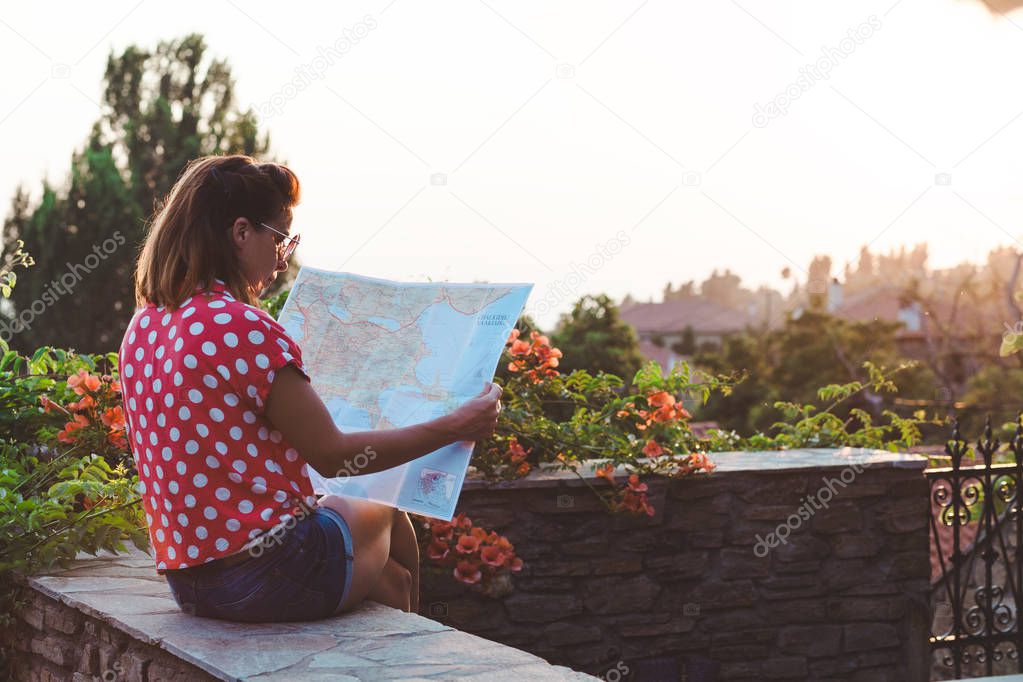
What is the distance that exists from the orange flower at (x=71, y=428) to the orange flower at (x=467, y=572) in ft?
4.72

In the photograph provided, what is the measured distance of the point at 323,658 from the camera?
2223 mm

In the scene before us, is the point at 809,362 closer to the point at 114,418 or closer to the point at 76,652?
the point at 114,418

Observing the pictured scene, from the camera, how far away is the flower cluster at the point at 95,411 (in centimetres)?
392

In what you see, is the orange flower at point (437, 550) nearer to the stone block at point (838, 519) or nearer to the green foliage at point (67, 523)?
the green foliage at point (67, 523)

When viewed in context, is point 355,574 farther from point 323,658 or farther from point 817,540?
point 817,540

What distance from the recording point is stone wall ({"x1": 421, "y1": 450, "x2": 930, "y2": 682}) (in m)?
4.53

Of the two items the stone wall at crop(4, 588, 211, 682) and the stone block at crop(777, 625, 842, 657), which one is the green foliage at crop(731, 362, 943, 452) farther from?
Result: the stone wall at crop(4, 588, 211, 682)

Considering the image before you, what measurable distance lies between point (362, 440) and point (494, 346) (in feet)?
1.28

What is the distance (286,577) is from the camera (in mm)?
2410

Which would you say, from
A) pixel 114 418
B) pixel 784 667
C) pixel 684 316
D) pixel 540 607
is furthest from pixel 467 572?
pixel 684 316

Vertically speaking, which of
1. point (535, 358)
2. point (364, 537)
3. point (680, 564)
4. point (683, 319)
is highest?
point (683, 319)

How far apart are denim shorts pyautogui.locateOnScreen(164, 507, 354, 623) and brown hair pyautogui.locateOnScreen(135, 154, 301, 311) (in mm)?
520

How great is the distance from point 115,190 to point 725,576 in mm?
22818

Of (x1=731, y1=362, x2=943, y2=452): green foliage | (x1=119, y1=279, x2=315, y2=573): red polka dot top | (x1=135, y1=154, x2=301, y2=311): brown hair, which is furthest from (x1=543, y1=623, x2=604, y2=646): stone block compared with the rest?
(x1=135, y1=154, x2=301, y2=311): brown hair
